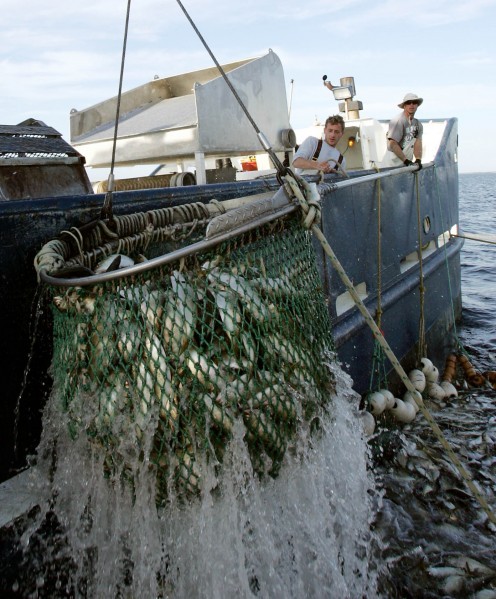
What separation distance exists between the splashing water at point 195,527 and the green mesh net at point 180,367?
88 mm

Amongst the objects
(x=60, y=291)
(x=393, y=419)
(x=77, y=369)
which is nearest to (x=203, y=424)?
(x=77, y=369)

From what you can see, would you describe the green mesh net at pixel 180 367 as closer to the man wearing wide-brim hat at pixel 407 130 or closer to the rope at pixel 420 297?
the rope at pixel 420 297

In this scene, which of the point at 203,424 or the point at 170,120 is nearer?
the point at 203,424

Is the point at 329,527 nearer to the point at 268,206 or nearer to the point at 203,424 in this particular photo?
the point at 203,424

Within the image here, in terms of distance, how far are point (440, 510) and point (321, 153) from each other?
11.6ft

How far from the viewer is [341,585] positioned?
2682 mm

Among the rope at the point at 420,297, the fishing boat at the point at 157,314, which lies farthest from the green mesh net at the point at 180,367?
the rope at the point at 420,297

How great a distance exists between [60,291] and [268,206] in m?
0.97

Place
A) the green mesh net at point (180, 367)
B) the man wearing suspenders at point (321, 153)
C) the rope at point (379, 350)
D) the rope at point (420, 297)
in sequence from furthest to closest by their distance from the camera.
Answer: the rope at point (420, 297) < the man wearing suspenders at point (321, 153) < the rope at point (379, 350) < the green mesh net at point (180, 367)

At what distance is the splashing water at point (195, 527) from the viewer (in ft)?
7.13

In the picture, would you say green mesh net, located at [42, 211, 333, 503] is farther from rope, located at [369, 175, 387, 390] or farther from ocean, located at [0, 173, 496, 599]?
rope, located at [369, 175, 387, 390]

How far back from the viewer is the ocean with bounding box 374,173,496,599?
296 cm

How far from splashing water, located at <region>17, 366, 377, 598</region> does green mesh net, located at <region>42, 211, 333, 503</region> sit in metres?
0.09

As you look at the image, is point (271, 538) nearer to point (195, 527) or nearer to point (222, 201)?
point (195, 527)
